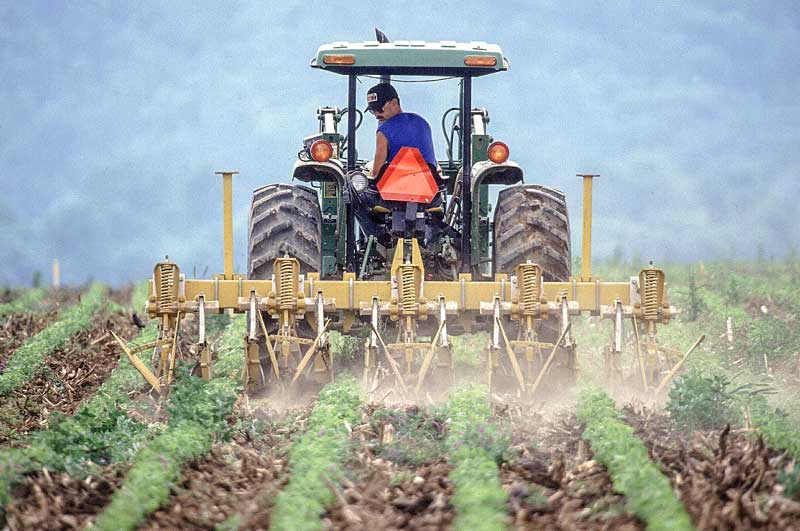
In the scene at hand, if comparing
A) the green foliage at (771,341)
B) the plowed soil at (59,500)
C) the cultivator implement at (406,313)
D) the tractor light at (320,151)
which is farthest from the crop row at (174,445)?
the green foliage at (771,341)

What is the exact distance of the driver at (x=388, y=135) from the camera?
10828 mm

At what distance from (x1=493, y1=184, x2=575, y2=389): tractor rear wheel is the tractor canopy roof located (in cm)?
115

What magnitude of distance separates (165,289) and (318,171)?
166cm

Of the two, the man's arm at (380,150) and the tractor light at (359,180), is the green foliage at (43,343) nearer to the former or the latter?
the tractor light at (359,180)

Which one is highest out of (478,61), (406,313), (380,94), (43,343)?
(478,61)

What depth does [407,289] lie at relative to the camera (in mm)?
9891

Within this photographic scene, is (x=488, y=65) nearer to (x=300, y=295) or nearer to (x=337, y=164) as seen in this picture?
(x=337, y=164)

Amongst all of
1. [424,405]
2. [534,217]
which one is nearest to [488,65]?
[534,217]

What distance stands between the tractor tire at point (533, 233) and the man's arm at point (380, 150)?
108cm

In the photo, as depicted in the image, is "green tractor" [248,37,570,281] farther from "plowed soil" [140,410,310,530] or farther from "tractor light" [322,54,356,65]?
"plowed soil" [140,410,310,530]

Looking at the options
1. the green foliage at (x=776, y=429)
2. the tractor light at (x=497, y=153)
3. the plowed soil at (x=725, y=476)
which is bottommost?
the plowed soil at (x=725, y=476)

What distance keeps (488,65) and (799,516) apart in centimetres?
544

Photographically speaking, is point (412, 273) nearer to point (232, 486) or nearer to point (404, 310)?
point (404, 310)

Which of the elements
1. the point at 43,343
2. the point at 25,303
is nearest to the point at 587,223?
the point at 43,343
